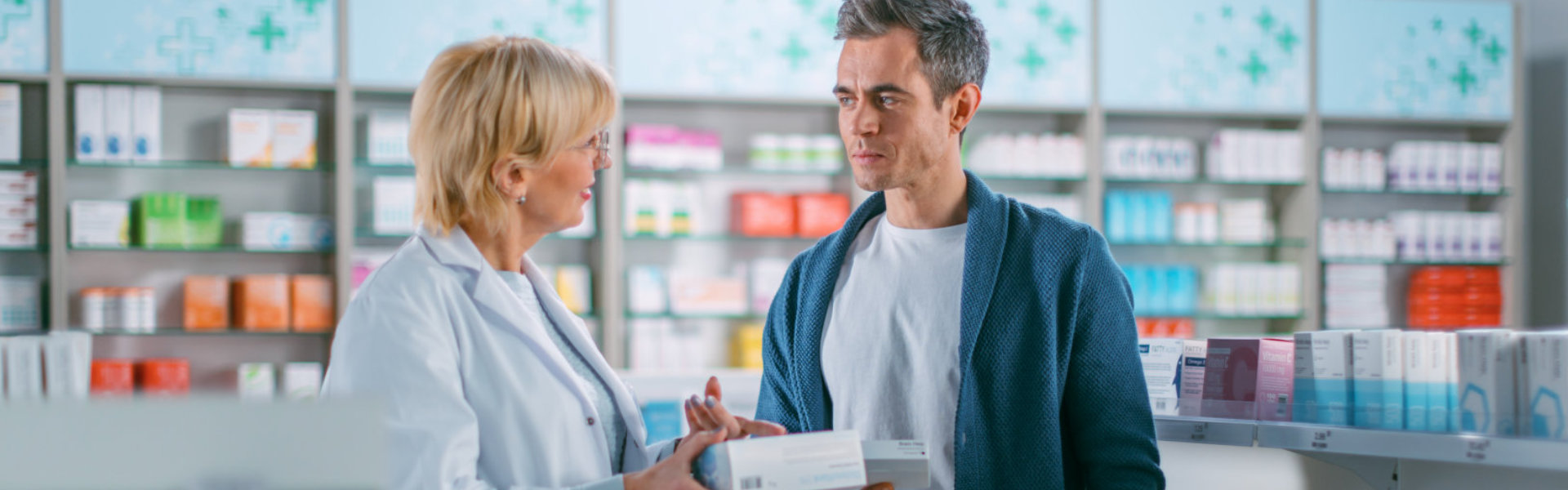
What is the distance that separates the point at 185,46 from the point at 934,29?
412 cm

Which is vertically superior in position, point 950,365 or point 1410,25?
point 1410,25

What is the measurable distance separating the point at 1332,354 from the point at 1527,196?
5.36 meters

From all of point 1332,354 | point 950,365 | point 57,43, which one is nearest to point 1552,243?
point 1332,354

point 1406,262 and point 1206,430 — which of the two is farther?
point 1406,262

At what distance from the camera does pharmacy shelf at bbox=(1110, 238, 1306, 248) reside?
558cm

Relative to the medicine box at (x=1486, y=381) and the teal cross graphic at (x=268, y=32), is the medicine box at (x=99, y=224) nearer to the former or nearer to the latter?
the teal cross graphic at (x=268, y=32)

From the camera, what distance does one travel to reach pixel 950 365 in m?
1.76

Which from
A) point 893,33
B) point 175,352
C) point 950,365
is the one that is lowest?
point 175,352

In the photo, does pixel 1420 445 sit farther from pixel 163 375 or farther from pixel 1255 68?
pixel 163 375

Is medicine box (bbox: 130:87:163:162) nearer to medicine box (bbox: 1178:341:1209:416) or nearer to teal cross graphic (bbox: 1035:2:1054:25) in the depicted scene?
teal cross graphic (bbox: 1035:2:1054:25)

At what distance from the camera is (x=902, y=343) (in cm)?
180

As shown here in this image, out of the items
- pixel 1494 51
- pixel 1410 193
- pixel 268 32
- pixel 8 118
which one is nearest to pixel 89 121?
pixel 8 118

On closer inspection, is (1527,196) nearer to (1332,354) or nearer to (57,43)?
(1332,354)

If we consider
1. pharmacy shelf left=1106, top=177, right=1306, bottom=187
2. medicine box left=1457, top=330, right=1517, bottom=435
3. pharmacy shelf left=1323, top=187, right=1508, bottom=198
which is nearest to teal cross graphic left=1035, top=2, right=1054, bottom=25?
pharmacy shelf left=1106, top=177, right=1306, bottom=187
